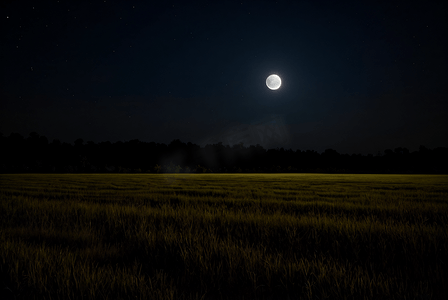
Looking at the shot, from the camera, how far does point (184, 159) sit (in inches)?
3381

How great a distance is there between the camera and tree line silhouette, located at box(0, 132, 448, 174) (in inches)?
2689

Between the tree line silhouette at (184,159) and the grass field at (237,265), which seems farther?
the tree line silhouette at (184,159)

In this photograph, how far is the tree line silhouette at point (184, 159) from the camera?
224ft

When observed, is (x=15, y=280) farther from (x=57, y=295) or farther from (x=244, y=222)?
(x=244, y=222)

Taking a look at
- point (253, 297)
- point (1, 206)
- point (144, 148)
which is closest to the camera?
point (253, 297)

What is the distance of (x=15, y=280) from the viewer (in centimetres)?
167

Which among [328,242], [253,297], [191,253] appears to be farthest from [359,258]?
[191,253]

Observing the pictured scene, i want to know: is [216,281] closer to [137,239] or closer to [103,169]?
[137,239]

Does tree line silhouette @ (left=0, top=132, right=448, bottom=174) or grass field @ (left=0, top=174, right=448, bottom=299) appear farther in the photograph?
tree line silhouette @ (left=0, top=132, right=448, bottom=174)

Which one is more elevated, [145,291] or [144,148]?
[144,148]

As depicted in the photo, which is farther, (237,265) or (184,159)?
(184,159)

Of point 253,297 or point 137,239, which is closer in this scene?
point 253,297

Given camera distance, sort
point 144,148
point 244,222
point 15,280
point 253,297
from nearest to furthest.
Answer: point 253,297 < point 15,280 < point 244,222 < point 144,148

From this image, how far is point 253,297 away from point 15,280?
70.4 inches
